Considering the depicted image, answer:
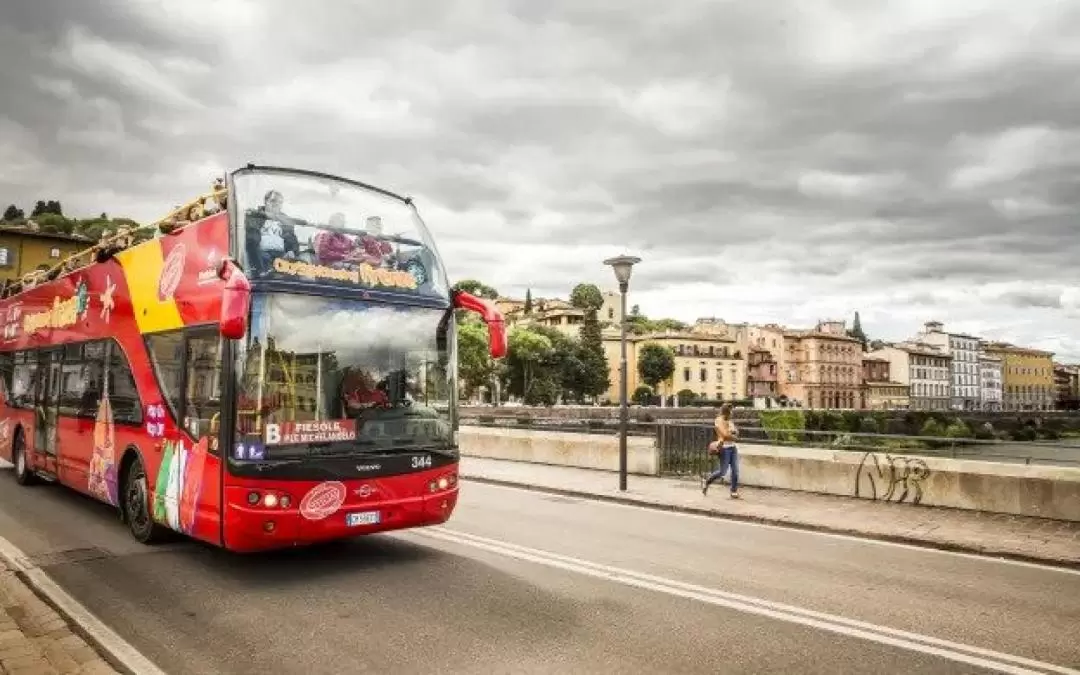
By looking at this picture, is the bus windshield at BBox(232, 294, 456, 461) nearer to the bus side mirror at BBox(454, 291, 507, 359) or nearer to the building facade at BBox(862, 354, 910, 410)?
the bus side mirror at BBox(454, 291, 507, 359)

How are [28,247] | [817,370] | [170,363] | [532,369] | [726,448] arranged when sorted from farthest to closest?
[817,370] < [532,369] < [28,247] < [726,448] < [170,363]

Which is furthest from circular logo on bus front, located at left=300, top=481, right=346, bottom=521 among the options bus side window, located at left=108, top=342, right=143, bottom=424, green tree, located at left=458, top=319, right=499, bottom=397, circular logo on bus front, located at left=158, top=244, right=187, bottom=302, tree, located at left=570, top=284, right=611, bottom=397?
tree, located at left=570, top=284, right=611, bottom=397

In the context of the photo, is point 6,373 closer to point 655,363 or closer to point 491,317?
point 491,317

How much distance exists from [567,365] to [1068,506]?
267 ft

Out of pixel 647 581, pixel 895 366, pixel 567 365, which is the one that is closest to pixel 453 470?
pixel 647 581

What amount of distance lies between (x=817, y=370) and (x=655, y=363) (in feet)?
135

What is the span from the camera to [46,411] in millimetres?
12078

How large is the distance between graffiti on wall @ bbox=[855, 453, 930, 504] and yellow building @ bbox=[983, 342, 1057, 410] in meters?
201

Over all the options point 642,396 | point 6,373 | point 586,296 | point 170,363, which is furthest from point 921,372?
point 170,363

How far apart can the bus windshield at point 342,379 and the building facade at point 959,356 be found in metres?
180

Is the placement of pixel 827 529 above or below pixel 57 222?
below

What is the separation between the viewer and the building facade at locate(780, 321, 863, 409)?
130000 millimetres

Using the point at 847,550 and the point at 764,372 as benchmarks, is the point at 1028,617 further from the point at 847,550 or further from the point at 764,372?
the point at 764,372

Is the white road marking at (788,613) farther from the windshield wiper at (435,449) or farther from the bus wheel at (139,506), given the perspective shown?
the bus wheel at (139,506)
